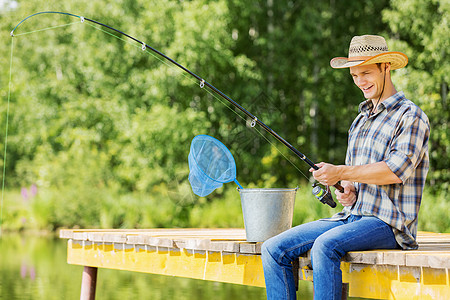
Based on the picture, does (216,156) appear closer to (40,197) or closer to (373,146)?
Result: (373,146)

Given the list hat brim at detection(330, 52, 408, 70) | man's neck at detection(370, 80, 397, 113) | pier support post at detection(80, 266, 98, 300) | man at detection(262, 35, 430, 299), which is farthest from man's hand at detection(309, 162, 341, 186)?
pier support post at detection(80, 266, 98, 300)

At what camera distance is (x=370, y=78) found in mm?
3266

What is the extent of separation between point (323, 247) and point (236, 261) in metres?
0.96

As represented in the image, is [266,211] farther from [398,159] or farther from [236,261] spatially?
[398,159]

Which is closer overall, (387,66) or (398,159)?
(398,159)

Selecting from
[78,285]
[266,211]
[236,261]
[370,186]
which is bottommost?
[78,285]

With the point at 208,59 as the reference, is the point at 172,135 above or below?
below

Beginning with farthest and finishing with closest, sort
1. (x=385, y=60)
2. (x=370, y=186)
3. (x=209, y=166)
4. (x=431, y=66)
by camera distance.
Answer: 1. (x=431, y=66)
2. (x=209, y=166)
3. (x=385, y=60)
4. (x=370, y=186)

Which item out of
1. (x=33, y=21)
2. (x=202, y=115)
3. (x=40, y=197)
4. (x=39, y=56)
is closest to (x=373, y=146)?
(x=202, y=115)

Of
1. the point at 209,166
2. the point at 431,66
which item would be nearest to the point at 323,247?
the point at 209,166

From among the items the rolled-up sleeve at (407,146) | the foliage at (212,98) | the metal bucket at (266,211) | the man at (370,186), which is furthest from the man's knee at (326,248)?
the foliage at (212,98)

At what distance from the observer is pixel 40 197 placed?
15195 millimetres

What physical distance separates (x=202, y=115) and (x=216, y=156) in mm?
9993

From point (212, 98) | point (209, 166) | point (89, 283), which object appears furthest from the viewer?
point (212, 98)
